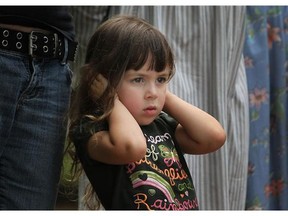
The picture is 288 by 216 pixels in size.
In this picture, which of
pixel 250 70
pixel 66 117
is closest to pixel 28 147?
pixel 66 117

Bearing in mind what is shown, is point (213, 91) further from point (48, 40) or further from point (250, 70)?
point (48, 40)

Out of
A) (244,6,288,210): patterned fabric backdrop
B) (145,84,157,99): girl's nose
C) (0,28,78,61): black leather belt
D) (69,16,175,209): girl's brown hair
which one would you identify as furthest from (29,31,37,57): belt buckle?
(244,6,288,210): patterned fabric backdrop

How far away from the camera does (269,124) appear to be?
2795mm

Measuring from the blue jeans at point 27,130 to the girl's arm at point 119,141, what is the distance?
102 millimetres

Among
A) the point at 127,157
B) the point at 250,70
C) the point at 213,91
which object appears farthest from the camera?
the point at 250,70

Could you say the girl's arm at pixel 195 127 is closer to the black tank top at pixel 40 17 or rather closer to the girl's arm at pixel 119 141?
the girl's arm at pixel 119 141

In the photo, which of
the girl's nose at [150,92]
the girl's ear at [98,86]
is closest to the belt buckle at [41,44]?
the girl's ear at [98,86]

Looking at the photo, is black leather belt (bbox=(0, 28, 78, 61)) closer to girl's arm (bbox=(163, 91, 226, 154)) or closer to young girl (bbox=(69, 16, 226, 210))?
young girl (bbox=(69, 16, 226, 210))

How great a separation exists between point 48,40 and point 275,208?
5.95 feet

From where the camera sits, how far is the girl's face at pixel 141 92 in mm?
1341

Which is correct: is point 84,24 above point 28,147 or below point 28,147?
above

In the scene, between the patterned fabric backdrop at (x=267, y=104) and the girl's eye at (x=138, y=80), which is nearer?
the girl's eye at (x=138, y=80)

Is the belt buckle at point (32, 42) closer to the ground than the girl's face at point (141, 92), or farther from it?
farther from it

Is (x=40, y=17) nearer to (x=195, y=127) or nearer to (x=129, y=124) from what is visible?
(x=129, y=124)
